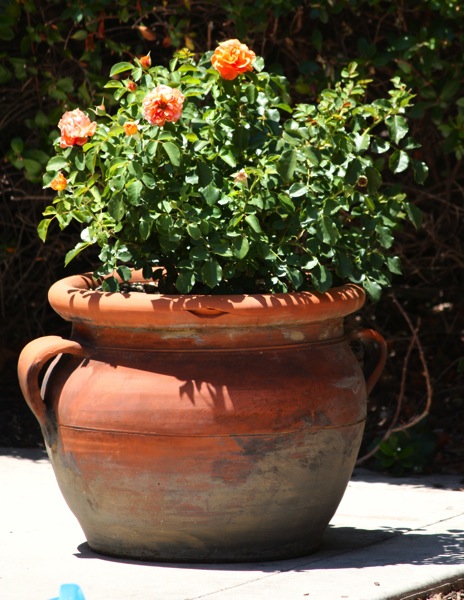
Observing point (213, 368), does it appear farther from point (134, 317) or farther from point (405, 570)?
point (405, 570)

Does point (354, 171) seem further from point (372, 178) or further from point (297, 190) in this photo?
point (297, 190)

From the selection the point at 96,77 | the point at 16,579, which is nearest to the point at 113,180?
the point at 16,579

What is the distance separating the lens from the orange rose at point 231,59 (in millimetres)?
3381

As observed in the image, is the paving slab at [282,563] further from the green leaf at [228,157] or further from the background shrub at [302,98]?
the green leaf at [228,157]

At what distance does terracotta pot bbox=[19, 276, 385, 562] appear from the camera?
3.32 meters

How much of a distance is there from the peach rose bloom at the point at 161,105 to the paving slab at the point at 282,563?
127 centimetres

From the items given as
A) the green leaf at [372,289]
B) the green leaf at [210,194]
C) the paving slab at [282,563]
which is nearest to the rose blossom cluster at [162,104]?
the green leaf at [210,194]

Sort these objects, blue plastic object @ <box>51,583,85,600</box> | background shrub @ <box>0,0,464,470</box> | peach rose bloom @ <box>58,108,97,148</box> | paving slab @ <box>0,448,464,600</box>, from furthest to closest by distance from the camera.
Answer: background shrub @ <box>0,0,464,470</box>
peach rose bloom @ <box>58,108,97,148</box>
paving slab @ <box>0,448,464,600</box>
blue plastic object @ <box>51,583,85,600</box>

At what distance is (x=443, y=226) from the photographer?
552 cm

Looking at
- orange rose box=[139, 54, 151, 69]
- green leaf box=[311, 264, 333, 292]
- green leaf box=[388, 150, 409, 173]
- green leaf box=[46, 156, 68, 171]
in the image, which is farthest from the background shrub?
green leaf box=[311, 264, 333, 292]

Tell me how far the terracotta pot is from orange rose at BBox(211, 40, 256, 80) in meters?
0.65

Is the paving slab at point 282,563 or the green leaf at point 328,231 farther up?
the green leaf at point 328,231

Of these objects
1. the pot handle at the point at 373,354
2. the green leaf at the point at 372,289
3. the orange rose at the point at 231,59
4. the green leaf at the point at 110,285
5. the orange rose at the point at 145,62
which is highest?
the orange rose at the point at 231,59

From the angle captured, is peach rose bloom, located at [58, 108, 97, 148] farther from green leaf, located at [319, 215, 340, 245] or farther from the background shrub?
the background shrub
